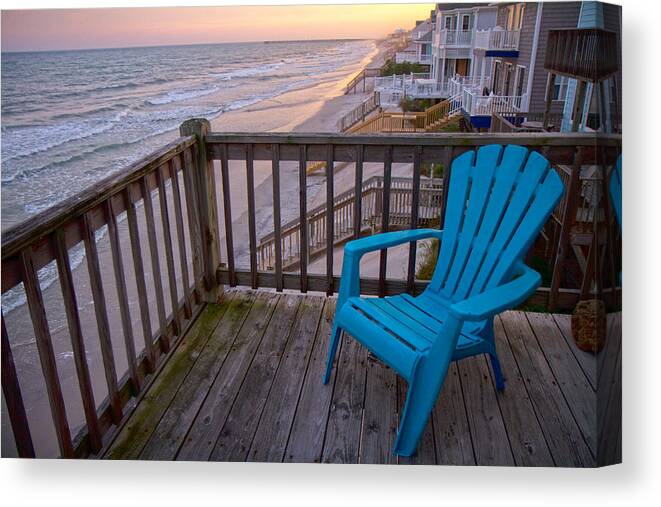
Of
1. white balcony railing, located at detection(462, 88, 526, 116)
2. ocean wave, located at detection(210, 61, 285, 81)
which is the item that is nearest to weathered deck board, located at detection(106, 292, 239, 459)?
white balcony railing, located at detection(462, 88, 526, 116)

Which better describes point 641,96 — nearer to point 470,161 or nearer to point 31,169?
point 470,161

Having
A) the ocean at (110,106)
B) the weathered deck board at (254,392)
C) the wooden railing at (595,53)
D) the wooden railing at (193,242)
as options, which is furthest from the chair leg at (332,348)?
the ocean at (110,106)

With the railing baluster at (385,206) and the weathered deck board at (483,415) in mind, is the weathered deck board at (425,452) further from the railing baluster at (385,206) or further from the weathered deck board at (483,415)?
the railing baluster at (385,206)

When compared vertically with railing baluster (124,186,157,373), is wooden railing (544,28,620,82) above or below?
above

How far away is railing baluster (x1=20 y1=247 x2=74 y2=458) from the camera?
127 cm

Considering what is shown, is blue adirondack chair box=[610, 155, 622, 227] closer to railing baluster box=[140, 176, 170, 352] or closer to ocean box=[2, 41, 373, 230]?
railing baluster box=[140, 176, 170, 352]

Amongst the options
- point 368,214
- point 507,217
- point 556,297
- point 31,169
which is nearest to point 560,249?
point 556,297

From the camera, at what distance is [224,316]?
7.97 ft

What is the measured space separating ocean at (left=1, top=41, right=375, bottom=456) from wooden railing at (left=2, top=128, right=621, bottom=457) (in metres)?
0.23

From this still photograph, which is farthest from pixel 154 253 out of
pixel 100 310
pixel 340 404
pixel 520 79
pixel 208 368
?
pixel 520 79

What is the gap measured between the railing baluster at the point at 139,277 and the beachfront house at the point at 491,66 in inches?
71.4

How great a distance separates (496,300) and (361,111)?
469 inches

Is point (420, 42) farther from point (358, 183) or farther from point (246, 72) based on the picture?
point (246, 72)

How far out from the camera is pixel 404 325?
5.65ft
